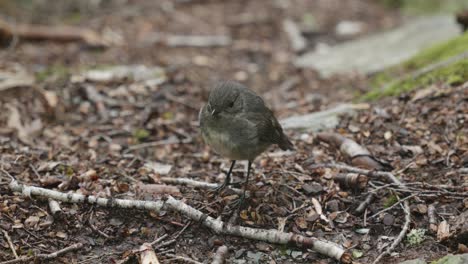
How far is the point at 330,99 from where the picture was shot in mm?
7922

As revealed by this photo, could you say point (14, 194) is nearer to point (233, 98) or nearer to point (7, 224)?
point (7, 224)

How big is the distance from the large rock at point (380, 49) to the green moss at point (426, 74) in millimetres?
802

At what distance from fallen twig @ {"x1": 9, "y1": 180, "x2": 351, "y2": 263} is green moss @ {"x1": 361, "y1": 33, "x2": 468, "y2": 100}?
126 inches

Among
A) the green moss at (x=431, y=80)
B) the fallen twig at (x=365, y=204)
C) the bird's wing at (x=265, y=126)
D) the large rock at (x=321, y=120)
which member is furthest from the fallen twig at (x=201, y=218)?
the green moss at (x=431, y=80)

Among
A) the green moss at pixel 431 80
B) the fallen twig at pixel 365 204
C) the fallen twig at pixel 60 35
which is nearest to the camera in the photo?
the fallen twig at pixel 365 204

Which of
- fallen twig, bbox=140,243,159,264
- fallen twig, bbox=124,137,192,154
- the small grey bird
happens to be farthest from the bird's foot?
fallen twig, bbox=124,137,192,154

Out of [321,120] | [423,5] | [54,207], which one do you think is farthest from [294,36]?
[54,207]

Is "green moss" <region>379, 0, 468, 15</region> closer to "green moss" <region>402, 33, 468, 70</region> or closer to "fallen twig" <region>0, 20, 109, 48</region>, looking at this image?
"green moss" <region>402, 33, 468, 70</region>

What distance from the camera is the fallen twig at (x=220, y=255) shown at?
3800 millimetres

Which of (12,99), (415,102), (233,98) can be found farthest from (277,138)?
Answer: (12,99)

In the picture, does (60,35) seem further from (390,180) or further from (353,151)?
(390,180)

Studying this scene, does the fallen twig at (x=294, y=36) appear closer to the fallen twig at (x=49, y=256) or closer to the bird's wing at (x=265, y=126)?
the bird's wing at (x=265, y=126)

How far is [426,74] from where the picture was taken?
6707 millimetres

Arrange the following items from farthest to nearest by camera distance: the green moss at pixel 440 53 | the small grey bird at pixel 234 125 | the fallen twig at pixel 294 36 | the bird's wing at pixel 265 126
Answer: the fallen twig at pixel 294 36 → the green moss at pixel 440 53 → the bird's wing at pixel 265 126 → the small grey bird at pixel 234 125
